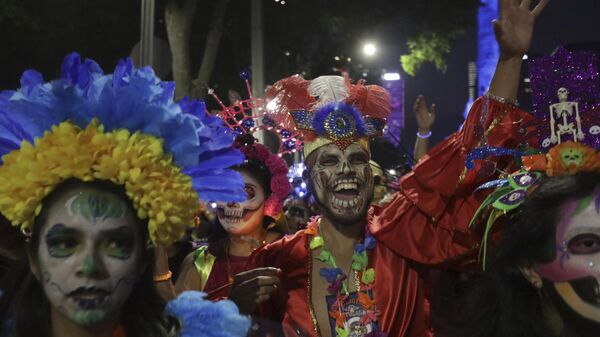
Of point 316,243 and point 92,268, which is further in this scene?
point 316,243

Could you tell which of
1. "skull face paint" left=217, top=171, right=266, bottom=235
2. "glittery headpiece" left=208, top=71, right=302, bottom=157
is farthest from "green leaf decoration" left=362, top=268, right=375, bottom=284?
"skull face paint" left=217, top=171, right=266, bottom=235

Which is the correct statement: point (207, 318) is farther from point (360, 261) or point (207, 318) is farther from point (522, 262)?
point (360, 261)

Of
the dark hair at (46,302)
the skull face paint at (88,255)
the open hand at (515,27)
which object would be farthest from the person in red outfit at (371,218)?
the skull face paint at (88,255)

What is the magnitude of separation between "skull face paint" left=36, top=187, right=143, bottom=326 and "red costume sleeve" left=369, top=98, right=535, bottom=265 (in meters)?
1.81

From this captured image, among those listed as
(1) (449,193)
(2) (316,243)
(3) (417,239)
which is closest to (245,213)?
(2) (316,243)

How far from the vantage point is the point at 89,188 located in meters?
2.79

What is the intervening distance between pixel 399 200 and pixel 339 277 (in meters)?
0.53

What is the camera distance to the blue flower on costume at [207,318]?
296cm

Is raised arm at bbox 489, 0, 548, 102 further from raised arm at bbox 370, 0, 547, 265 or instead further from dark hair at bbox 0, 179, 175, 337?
dark hair at bbox 0, 179, 175, 337

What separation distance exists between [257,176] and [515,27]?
2.42 metres

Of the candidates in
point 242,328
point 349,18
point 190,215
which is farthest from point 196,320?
point 349,18

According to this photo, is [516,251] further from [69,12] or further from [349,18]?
[349,18]

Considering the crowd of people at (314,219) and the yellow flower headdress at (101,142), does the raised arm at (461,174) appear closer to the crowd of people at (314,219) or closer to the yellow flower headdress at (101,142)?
the crowd of people at (314,219)

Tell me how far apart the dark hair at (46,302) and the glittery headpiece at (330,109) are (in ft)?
6.09
